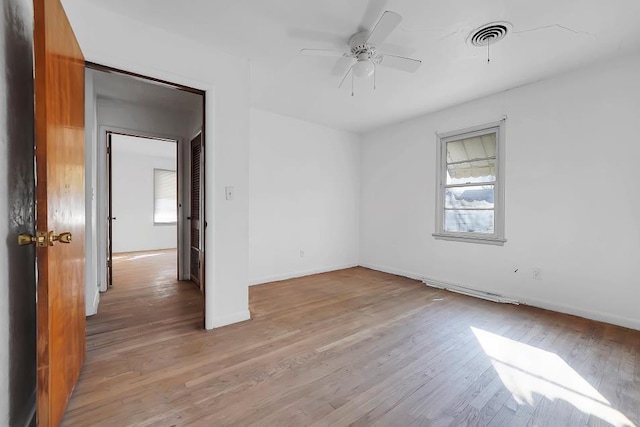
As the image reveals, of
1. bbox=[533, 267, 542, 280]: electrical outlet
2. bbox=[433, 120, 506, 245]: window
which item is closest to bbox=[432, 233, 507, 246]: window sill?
bbox=[433, 120, 506, 245]: window

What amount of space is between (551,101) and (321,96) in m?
2.53

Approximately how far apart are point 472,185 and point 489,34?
1.95 m

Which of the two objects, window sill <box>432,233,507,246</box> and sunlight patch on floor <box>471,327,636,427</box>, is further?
window sill <box>432,233,507,246</box>

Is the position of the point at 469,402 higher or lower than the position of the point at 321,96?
lower

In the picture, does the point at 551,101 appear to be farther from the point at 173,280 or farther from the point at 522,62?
the point at 173,280

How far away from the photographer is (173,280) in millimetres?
4230

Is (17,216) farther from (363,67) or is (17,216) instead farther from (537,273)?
(537,273)

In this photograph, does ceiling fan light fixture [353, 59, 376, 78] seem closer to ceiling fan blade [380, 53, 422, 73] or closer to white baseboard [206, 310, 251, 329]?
ceiling fan blade [380, 53, 422, 73]

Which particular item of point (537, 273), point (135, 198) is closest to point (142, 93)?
point (135, 198)

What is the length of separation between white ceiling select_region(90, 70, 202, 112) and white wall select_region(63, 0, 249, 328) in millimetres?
833

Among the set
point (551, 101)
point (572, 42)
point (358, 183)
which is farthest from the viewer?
point (358, 183)

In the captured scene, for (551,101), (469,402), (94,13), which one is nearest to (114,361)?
(469,402)

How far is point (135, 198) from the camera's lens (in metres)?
7.10

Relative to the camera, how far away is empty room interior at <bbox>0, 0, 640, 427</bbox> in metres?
1.67
